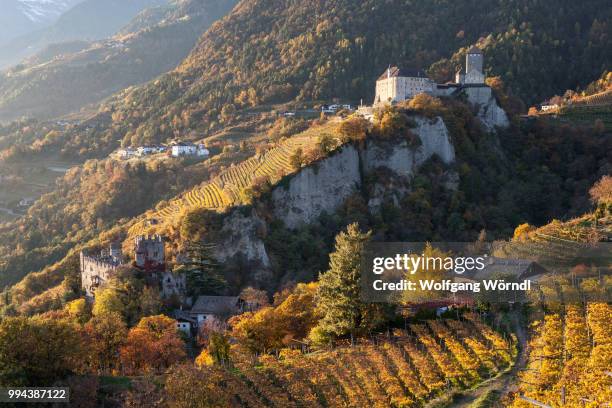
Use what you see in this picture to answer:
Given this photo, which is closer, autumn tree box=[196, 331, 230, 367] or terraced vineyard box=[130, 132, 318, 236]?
autumn tree box=[196, 331, 230, 367]

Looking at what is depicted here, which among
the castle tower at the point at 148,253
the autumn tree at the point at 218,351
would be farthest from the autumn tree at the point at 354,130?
the autumn tree at the point at 218,351

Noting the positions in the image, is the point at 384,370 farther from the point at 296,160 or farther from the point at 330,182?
the point at 330,182

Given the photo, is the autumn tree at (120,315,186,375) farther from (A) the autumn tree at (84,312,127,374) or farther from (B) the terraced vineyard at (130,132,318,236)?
(B) the terraced vineyard at (130,132,318,236)

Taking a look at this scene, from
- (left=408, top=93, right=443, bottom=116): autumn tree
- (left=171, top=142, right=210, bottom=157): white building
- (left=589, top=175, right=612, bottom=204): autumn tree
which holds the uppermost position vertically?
(left=171, top=142, right=210, bottom=157): white building

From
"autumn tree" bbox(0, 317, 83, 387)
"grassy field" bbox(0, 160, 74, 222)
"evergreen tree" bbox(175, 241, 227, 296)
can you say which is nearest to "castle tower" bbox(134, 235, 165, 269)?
"evergreen tree" bbox(175, 241, 227, 296)

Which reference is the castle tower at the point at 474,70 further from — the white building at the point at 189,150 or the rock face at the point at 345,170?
the white building at the point at 189,150

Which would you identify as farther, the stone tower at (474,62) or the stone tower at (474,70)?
the stone tower at (474,62)

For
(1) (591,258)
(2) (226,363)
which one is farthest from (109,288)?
(1) (591,258)
